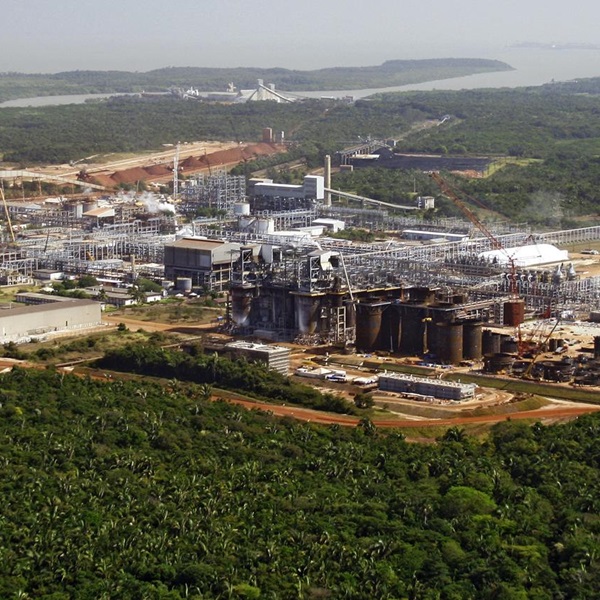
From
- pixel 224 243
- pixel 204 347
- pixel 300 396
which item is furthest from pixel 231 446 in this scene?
pixel 224 243

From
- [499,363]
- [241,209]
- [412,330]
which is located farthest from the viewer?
[241,209]

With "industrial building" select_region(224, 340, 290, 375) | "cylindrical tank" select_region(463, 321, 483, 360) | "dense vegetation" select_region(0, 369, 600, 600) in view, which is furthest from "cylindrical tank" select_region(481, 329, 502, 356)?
"dense vegetation" select_region(0, 369, 600, 600)

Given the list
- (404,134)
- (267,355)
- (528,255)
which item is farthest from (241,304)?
(404,134)

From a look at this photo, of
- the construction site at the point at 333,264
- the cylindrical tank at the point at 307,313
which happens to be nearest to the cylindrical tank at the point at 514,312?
the construction site at the point at 333,264

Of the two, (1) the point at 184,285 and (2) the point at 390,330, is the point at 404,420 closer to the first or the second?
(2) the point at 390,330

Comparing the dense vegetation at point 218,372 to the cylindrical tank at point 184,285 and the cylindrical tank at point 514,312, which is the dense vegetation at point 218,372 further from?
the cylindrical tank at point 184,285
